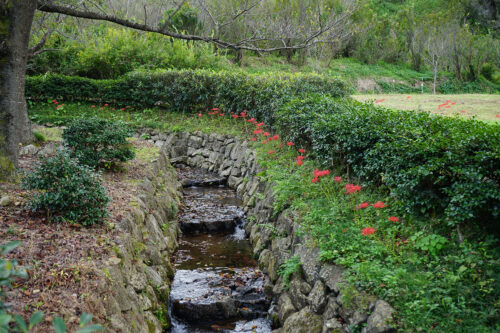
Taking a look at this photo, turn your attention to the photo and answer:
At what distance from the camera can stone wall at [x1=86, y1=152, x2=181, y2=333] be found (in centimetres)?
376

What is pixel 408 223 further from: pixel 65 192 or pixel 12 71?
pixel 12 71

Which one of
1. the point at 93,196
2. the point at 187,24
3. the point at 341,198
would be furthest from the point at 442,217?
the point at 187,24

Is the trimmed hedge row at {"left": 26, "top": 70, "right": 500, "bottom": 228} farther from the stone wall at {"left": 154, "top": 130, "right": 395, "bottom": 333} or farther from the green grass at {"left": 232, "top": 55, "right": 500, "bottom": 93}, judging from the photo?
the green grass at {"left": 232, "top": 55, "right": 500, "bottom": 93}

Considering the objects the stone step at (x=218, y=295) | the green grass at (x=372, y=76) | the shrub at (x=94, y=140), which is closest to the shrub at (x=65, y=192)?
the stone step at (x=218, y=295)

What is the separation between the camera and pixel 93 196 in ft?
16.5

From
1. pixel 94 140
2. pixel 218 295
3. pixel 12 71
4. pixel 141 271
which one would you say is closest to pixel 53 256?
pixel 141 271

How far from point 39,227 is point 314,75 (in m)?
11.5

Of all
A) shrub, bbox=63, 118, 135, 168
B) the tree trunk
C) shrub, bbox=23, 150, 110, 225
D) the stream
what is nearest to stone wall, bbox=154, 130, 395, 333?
the stream

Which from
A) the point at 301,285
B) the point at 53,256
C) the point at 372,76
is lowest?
the point at 301,285

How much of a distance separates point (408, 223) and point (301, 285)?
1.71 metres

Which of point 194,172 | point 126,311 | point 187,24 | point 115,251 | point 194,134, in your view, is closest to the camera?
point 126,311

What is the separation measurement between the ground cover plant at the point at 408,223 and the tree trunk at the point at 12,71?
474 centimetres

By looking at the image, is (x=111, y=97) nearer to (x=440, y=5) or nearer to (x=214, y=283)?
(x=214, y=283)

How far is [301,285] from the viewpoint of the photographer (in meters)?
5.13
